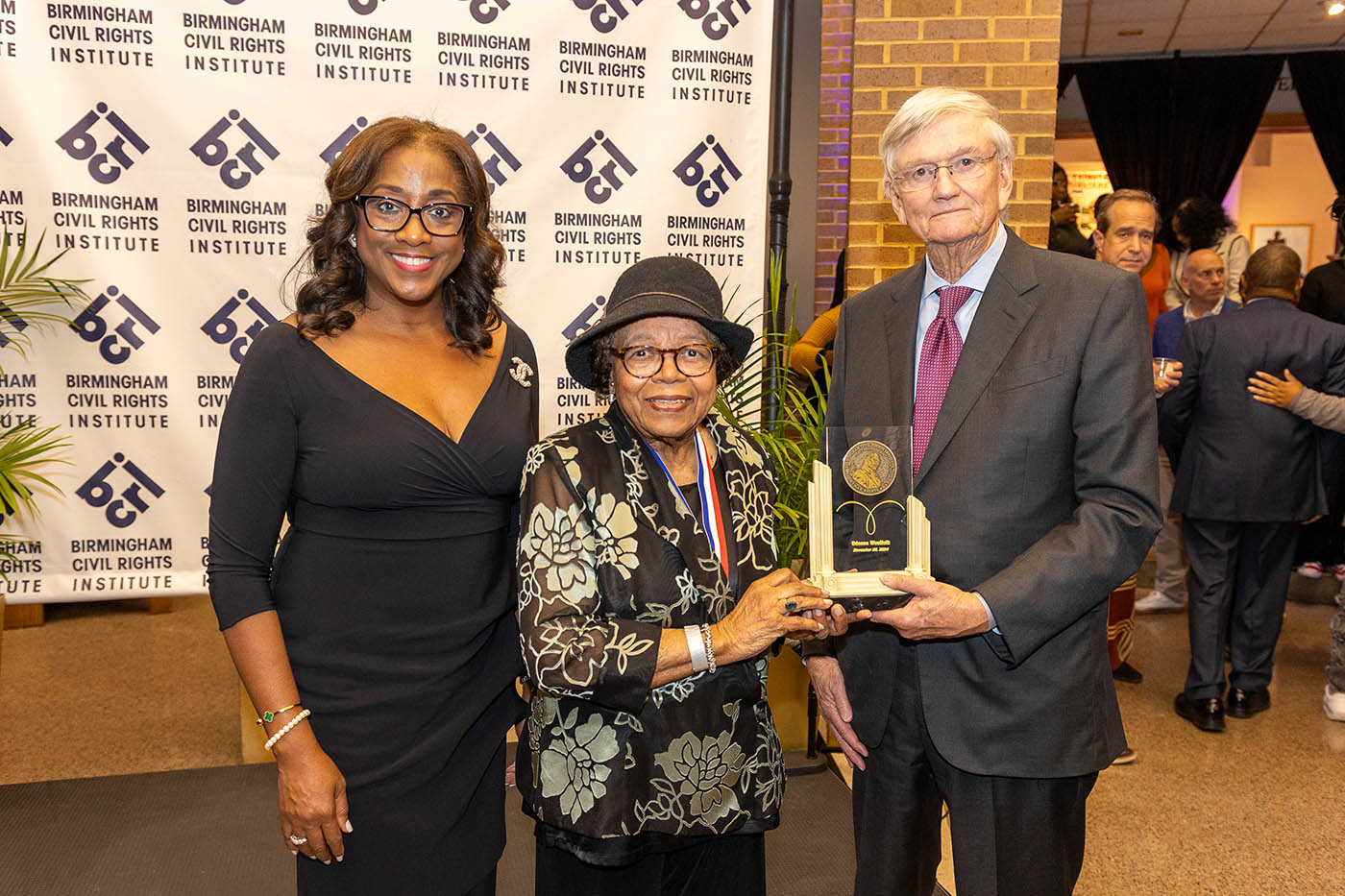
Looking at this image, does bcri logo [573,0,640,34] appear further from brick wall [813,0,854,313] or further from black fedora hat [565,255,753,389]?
brick wall [813,0,854,313]

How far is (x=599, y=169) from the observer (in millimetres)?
3604

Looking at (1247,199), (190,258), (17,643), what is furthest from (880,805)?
(1247,199)

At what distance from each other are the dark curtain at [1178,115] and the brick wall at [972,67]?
7767 millimetres

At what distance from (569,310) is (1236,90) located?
10020mm

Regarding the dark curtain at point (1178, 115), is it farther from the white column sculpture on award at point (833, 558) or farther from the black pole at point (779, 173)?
the white column sculpture on award at point (833, 558)

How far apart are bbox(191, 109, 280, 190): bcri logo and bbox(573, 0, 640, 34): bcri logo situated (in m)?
1.22

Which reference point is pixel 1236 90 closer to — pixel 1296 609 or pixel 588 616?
pixel 1296 609

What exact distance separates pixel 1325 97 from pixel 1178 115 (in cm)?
144

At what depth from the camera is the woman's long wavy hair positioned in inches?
66.3

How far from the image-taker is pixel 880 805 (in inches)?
76.2

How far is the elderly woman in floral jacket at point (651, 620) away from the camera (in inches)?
59.3

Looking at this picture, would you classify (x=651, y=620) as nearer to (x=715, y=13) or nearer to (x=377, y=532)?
(x=377, y=532)

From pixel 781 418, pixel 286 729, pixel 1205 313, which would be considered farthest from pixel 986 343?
pixel 1205 313

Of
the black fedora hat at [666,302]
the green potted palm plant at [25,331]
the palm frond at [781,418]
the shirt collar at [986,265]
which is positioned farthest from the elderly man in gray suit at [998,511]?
the green potted palm plant at [25,331]
